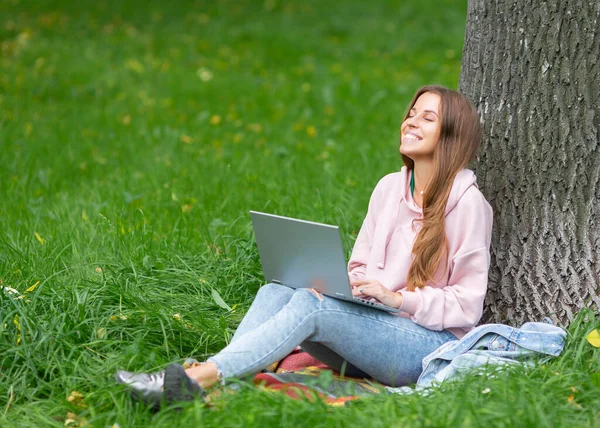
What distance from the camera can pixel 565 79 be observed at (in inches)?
127

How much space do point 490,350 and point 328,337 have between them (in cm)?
55

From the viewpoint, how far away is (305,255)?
2.96 metres

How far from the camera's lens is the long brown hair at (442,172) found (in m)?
3.10

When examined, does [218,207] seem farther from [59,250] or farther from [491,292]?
[491,292]

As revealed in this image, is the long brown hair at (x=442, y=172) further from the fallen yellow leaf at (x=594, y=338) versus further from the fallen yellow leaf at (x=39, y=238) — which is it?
the fallen yellow leaf at (x=39, y=238)

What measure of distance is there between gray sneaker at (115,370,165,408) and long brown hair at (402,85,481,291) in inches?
39.0

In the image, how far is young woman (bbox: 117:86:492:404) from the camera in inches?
114

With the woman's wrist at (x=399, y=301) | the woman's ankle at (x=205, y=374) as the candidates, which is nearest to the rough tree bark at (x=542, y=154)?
the woman's wrist at (x=399, y=301)

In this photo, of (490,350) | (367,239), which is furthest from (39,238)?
(490,350)

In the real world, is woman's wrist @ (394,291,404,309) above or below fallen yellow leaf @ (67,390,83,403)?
above

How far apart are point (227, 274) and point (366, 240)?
0.78 m

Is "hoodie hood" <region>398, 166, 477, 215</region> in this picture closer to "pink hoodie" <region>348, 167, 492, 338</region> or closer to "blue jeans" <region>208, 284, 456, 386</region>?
"pink hoodie" <region>348, 167, 492, 338</region>

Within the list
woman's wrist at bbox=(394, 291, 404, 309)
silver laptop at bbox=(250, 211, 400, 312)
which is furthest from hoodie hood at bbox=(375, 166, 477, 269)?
silver laptop at bbox=(250, 211, 400, 312)

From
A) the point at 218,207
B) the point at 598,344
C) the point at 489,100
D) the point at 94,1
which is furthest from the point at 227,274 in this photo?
the point at 94,1
